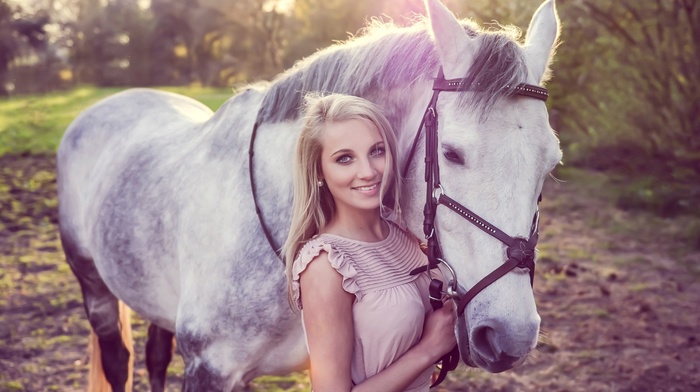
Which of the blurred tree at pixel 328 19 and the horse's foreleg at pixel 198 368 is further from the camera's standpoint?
the blurred tree at pixel 328 19

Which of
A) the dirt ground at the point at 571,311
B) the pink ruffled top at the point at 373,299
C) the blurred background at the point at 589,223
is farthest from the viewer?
the blurred background at the point at 589,223

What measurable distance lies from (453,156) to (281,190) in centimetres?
72

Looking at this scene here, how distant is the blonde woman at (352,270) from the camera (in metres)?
1.57

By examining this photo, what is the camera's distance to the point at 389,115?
194 centimetres

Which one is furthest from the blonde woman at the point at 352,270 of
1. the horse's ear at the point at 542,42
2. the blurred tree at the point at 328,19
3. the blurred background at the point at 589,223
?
the blurred tree at the point at 328,19

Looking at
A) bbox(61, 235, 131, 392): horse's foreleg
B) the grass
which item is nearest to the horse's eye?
bbox(61, 235, 131, 392): horse's foreleg

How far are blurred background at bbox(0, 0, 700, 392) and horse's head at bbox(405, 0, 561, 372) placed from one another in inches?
19.4

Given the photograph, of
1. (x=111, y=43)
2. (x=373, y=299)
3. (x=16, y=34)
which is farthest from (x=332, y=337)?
(x=111, y=43)

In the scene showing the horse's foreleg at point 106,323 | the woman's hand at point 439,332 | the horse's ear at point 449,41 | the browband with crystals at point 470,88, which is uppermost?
the horse's ear at point 449,41

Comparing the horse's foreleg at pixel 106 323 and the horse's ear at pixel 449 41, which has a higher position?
the horse's ear at pixel 449 41

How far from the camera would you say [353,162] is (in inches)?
65.7

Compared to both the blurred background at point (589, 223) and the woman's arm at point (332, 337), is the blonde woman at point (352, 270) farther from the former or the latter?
the blurred background at point (589, 223)

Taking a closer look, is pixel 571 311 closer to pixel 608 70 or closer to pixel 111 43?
pixel 608 70

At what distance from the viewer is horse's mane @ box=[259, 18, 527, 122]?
163 centimetres
